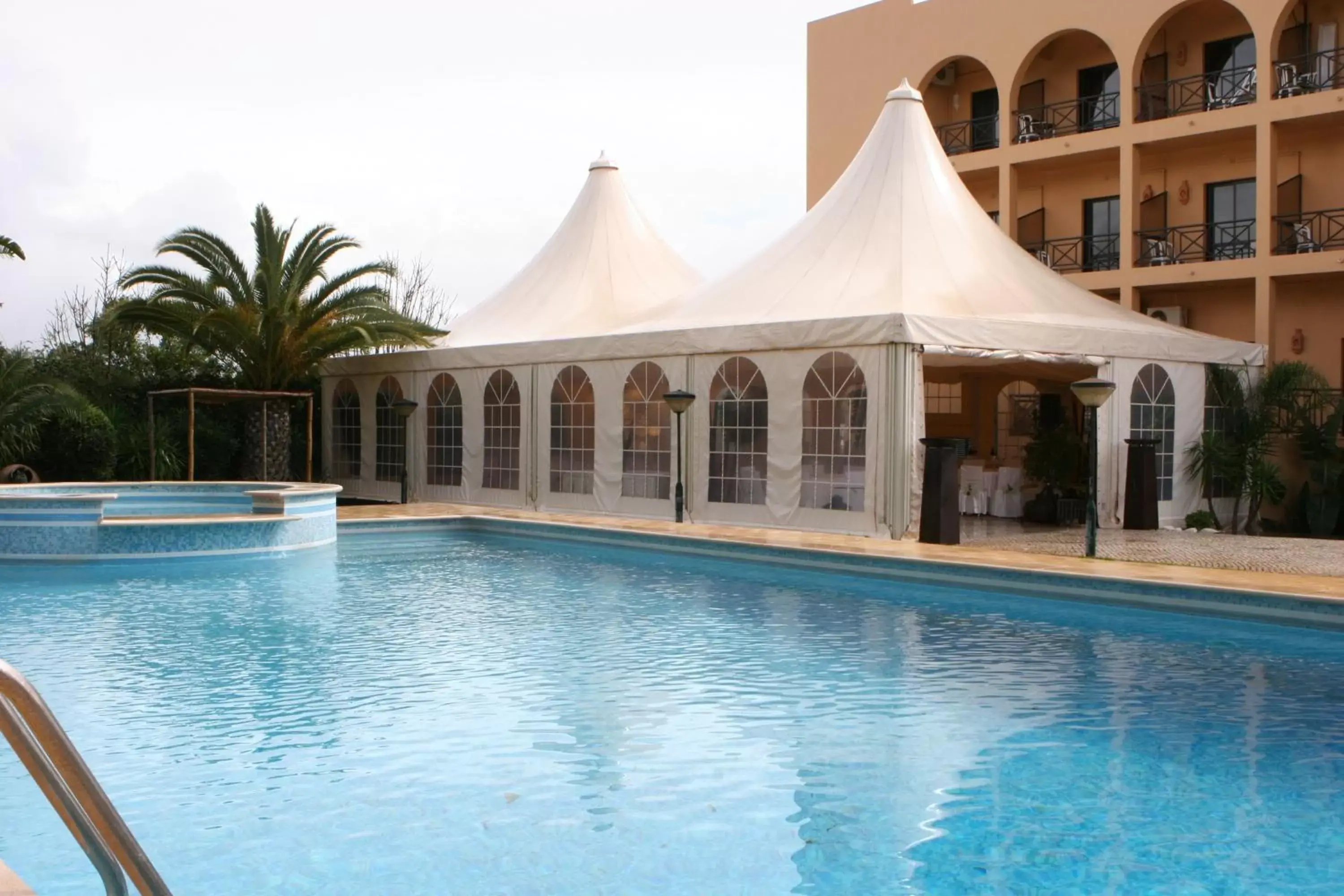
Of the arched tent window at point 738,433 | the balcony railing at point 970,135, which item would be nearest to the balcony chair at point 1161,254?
the balcony railing at point 970,135


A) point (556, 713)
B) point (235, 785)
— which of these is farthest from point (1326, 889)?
point (235, 785)

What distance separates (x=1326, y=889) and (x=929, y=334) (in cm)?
853

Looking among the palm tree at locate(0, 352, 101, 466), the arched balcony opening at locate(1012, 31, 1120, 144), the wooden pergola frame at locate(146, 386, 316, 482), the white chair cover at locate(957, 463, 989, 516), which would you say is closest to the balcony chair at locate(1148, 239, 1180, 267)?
the arched balcony opening at locate(1012, 31, 1120, 144)

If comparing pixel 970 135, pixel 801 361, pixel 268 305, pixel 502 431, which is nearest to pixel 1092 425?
pixel 801 361

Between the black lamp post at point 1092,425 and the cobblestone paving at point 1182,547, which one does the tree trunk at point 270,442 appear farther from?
the black lamp post at point 1092,425

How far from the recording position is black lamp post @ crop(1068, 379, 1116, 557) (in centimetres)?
1020

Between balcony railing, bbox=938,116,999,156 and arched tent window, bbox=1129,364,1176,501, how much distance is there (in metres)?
8.60

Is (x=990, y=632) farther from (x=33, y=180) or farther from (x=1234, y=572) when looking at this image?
(x=33, y=180)

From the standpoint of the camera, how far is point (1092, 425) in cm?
1020

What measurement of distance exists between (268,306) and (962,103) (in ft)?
42.8

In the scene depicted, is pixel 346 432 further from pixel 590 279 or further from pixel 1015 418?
pixel 1015 418

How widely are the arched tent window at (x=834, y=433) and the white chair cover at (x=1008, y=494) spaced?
Result: 13.5 ft

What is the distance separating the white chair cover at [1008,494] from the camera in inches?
631

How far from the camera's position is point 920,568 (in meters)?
10.3
